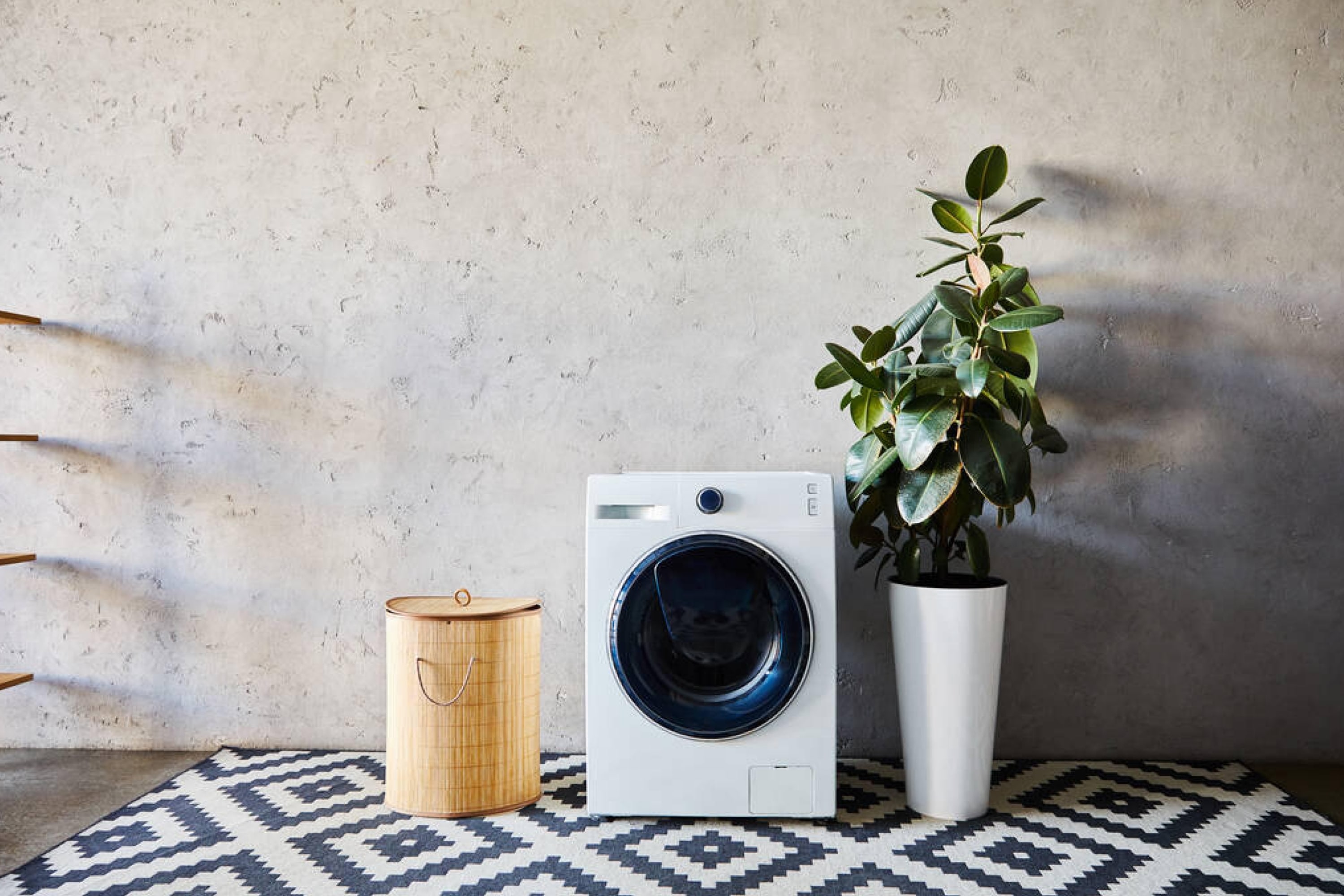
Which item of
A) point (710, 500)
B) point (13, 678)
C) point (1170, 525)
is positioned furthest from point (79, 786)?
point (1170, 525)

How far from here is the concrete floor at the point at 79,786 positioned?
2279 millimetres

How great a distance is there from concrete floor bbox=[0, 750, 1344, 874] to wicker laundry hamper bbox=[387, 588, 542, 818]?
0.71 meters

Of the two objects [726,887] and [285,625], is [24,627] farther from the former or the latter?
[726,887]

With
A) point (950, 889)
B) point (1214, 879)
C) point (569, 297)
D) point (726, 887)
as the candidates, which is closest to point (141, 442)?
point (569, 297)

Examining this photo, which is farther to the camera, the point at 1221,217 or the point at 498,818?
the point at 1221,217

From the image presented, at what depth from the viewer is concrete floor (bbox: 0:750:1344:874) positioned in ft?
7.48

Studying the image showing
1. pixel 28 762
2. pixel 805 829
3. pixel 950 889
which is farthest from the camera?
pixel 28 762

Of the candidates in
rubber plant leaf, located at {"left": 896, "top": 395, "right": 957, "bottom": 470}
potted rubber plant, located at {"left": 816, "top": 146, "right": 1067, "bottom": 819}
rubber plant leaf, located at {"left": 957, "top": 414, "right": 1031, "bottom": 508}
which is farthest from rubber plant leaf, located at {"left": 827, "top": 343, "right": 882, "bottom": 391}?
rubber plant leaf, located at {"left": 957, "top": 414, "right": 1031, "bottom": 508}

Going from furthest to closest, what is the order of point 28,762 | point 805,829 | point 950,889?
point 28,762, point 805,829, point 950,889

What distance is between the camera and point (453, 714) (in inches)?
94.9

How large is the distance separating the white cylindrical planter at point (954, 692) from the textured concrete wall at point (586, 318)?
1.60ft

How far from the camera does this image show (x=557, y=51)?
291cm

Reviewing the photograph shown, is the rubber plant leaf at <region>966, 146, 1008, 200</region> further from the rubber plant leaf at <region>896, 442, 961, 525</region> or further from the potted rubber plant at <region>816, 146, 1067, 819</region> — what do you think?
the rubber plant leaf at <region>896, 442, 961, 525</region>

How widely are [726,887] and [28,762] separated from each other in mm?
2055
